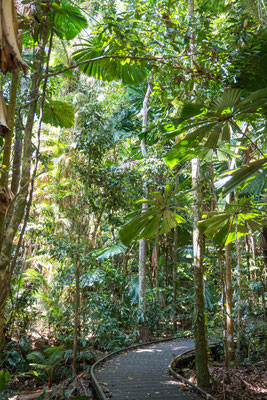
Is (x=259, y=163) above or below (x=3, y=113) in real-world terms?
below

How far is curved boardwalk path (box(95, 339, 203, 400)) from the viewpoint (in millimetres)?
5211

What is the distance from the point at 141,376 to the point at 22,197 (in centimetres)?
505

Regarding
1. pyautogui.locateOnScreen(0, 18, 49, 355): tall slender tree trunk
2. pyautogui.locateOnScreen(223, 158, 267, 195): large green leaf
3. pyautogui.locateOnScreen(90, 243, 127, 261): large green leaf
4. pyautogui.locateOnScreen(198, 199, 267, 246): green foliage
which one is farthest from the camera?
pyautogui.locateOnScreen(90, 243, 127, 261): large green leaf

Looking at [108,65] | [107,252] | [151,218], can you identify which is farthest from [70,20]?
[107,252]

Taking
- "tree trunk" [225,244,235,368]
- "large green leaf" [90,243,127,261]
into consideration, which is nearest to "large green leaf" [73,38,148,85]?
"tree trunk" [225,244,235,368]

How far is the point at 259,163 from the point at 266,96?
643 mm

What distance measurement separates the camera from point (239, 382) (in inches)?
243

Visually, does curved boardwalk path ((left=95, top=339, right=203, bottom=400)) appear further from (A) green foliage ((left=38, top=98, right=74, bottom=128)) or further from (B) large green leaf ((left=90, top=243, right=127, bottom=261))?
(A) green foliage ((left=38, top=98, right=74, bottom=128))

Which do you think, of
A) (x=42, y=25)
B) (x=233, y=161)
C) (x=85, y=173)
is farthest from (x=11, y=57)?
(x=85, y=173)

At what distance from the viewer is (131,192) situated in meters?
9.41

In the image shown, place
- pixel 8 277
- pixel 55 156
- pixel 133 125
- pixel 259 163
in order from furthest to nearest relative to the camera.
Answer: pixel 133 125, pixel 55 156, pixel 259 163, pixel 8 277

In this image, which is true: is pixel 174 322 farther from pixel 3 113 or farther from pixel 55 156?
pixel 3 113

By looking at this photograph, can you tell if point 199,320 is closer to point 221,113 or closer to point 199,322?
point 199,322

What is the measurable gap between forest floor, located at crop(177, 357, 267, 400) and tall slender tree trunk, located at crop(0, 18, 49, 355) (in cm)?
404
